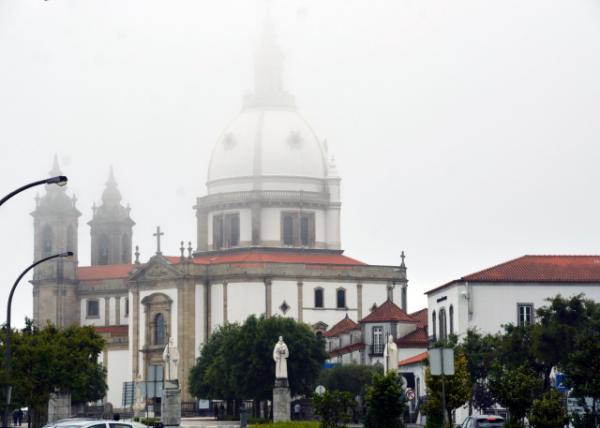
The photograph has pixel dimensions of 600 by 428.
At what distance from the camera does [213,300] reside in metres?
145

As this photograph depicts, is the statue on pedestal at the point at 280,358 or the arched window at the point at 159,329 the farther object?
the arched window at the point at 159,329

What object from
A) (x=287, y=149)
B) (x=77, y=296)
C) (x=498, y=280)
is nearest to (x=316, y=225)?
(x=287, y=149)

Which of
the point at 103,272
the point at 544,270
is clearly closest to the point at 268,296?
the point at 103,272

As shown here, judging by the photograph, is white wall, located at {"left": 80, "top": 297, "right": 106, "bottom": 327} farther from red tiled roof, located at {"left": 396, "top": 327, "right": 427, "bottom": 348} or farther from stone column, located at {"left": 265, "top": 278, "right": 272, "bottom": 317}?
red tiled roof, located at {"left": 396, "top": 327, "right": 427, "bottom": 348}

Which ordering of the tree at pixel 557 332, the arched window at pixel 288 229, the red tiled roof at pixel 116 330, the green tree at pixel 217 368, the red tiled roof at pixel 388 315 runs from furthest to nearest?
the red tiled roof at pixel 116 330, the arched window at pixel 288 229, the red tiled roof at pixel 388 315, the green tree at pixel 217 368, the tree at pixel 557 332

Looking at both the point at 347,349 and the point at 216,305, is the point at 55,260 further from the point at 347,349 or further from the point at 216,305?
the point at 347,349

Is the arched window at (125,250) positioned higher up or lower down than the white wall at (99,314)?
higher up

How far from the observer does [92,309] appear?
16075 centimetres

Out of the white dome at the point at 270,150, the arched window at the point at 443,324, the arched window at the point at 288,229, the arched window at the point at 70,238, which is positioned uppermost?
the white dome at the point at 270,150

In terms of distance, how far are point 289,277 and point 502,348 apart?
6679cm

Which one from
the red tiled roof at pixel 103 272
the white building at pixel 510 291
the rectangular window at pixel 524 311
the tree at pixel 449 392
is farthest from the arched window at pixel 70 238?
the tree at pixel 449 392

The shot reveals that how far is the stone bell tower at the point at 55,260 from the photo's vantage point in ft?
525

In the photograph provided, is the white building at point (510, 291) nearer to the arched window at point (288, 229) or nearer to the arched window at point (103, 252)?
the arched window at point (288, 229)

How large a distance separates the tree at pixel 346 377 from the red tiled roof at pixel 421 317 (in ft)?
27.4
